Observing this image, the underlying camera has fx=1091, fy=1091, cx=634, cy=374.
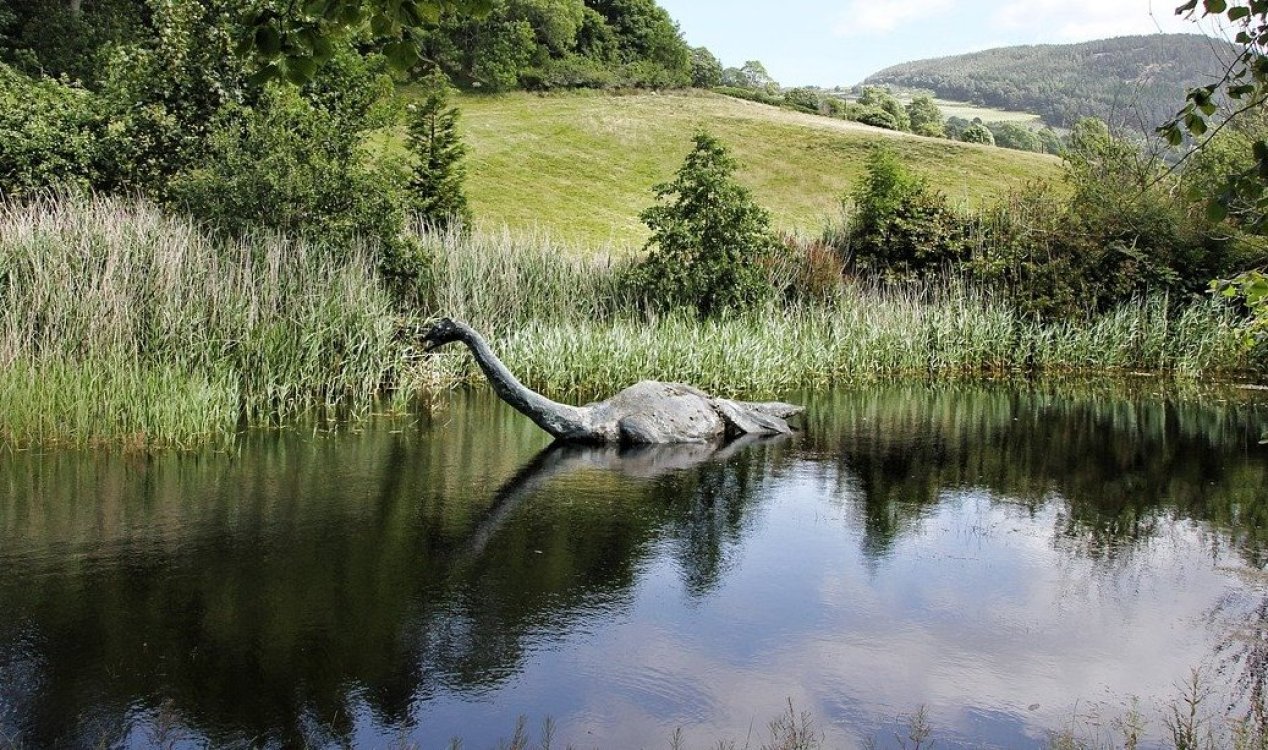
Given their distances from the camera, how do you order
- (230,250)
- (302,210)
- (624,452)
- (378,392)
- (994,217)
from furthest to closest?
(994,217), (302,210), (378,392), (230,250), (624,452)

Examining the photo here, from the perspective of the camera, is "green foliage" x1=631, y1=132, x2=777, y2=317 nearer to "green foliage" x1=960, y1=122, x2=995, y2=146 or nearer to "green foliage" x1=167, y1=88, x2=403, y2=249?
"green foliage" x1=167, y1=88, x2=403, y2=249

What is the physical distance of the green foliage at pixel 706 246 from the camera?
17.7 m

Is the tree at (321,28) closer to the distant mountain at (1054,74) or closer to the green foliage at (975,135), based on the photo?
the green foliage at (975,135)

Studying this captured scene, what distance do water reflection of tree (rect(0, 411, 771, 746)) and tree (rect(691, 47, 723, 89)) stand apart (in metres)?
50.7

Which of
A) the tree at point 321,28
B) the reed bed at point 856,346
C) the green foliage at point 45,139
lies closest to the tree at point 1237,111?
the tree at point 321,28

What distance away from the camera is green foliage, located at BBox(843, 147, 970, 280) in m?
21.5

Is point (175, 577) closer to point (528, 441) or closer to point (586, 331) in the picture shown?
point (528, 441)

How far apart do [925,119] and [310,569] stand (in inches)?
2194

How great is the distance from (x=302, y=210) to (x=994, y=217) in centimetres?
1338

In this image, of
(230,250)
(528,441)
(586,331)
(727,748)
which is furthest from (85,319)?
(727,748)

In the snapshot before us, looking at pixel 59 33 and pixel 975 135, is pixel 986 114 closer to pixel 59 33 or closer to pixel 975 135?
pixel 975 135

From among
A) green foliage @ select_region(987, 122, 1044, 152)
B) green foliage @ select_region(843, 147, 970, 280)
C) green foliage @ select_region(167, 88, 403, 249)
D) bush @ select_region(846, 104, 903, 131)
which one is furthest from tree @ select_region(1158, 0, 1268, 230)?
green foliage @ select_region(987, 122, 1044, 152)

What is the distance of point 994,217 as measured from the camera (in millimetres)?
21375

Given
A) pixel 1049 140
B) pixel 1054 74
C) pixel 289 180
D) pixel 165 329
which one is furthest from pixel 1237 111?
pixel 1054 74
